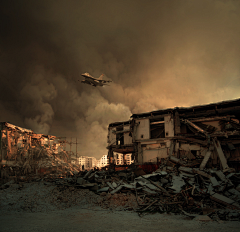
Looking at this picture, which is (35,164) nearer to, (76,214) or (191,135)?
(191,135)

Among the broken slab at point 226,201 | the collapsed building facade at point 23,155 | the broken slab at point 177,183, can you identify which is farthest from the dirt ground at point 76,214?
the collapsed building facade at point 23,155

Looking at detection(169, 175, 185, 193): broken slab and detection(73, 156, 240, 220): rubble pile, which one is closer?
detection(73, 156, 240, 220): rubble pile

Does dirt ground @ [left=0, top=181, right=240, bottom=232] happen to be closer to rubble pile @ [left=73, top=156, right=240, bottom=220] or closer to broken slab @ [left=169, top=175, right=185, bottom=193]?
rubble pile @ [left=73, top=156, right=240, bottom=220]

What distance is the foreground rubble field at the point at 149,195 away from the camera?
9.83 meters

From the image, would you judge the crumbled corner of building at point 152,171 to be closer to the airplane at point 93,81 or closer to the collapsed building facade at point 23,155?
the collapsed building facade at point 23,155

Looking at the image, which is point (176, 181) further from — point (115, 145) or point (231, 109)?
point (115, 145)

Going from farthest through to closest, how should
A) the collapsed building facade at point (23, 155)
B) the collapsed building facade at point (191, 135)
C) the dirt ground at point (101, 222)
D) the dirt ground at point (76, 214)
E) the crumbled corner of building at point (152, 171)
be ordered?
the collapsed building facade at point (23, 155) → the collapsed building facade at point (191, 135) → the crumbled corner of building at point (152, 171) → the dirt ground at point (76, 214) → the dirt ground at point (101, 222)

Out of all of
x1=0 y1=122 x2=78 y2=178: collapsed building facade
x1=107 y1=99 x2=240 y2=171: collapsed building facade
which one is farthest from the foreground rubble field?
x1=0 y1=122 x2=78 y2=178: collapsed building facade

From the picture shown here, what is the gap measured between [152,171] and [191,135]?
22.3 ft

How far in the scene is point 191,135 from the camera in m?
24.5

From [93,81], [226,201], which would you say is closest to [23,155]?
[93,81]

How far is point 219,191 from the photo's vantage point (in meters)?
11.4

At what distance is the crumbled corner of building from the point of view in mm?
10894

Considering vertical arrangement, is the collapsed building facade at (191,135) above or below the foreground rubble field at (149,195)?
above
